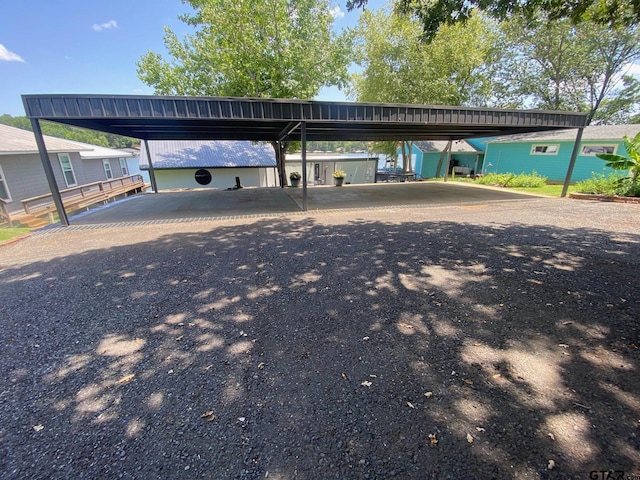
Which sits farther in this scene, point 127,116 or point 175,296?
point 127,116

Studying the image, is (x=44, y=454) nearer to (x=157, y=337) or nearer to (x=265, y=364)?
(x=157, y=337)

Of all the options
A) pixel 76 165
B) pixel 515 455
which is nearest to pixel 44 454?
pixel 515 455

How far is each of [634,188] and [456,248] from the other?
1059 centimetres

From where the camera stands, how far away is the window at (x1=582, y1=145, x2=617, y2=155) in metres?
15.4

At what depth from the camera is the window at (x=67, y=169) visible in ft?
45.4

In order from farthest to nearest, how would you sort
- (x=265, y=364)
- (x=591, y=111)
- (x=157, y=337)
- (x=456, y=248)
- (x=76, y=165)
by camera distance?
(x=591, y=111) → (x=76, y=165) → (x=456, y=248) → (x=157, y=337) → (x=265, y=364)

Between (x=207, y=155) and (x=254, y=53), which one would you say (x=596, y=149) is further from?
(x=207, y=155)

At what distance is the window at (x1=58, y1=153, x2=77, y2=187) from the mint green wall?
26.8m

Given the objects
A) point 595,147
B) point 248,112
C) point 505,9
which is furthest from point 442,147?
point 248,112

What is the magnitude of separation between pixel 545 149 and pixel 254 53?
60.2 feet

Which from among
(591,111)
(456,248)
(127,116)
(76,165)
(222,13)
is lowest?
(456,248)

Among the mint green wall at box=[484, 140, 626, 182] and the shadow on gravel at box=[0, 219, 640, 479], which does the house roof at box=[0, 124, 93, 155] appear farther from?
the mint green wall at box=[484, 140, 626, 182]

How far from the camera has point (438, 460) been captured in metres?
1.70

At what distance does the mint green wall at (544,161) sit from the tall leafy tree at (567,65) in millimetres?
8170
